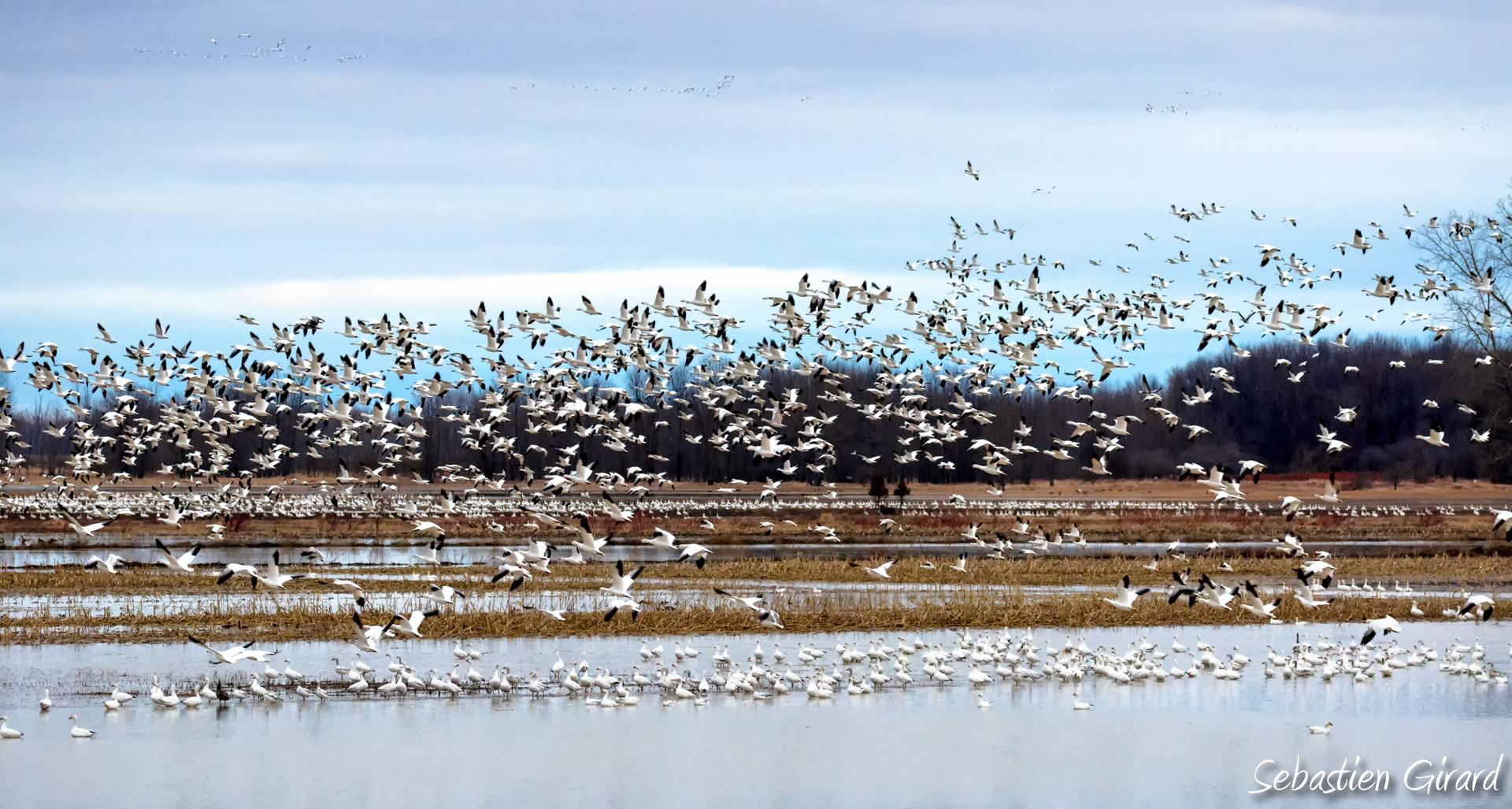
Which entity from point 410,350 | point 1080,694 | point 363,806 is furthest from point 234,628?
point 1080,694

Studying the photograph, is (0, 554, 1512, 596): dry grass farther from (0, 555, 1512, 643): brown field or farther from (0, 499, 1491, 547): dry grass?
(0, 499, 1491, 547): dry grass

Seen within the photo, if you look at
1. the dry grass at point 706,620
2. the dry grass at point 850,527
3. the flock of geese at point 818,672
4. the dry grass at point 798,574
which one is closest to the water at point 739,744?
the flock of geese at point 818,672

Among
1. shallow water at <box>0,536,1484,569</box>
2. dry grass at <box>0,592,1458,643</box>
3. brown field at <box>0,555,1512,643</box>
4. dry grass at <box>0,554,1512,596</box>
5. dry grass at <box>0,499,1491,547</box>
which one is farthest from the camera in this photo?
dry grass at <box>0,499,1491,547</box>

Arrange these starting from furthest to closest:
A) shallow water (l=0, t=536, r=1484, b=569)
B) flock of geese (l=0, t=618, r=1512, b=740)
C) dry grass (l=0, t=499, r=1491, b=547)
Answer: dry grass (l=0, t=499, r=1491, b=547) < shallow water (l=0, t=536, r=1484, b=569) < flock of geese (l=0, t=618, r=1512, b=740)

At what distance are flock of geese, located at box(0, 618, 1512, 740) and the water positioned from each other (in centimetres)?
23

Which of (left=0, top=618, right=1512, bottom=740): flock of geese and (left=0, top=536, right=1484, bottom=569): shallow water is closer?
(left=0, top=618, right=1512, bottom=740): flock of geese

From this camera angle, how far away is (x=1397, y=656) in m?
23.6

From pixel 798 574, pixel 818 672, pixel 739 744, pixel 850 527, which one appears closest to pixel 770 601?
pixel 798 574

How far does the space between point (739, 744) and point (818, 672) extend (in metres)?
3.89

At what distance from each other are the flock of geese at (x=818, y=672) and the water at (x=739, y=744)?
231 millimetres

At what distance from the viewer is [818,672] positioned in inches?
850

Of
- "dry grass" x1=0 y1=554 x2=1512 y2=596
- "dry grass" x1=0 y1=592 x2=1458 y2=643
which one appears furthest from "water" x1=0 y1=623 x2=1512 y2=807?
"dry grass" x1=0 y1=554 x2=1512 y2=596

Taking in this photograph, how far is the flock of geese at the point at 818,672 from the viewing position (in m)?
20.3

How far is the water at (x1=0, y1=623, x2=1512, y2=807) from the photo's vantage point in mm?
15508
